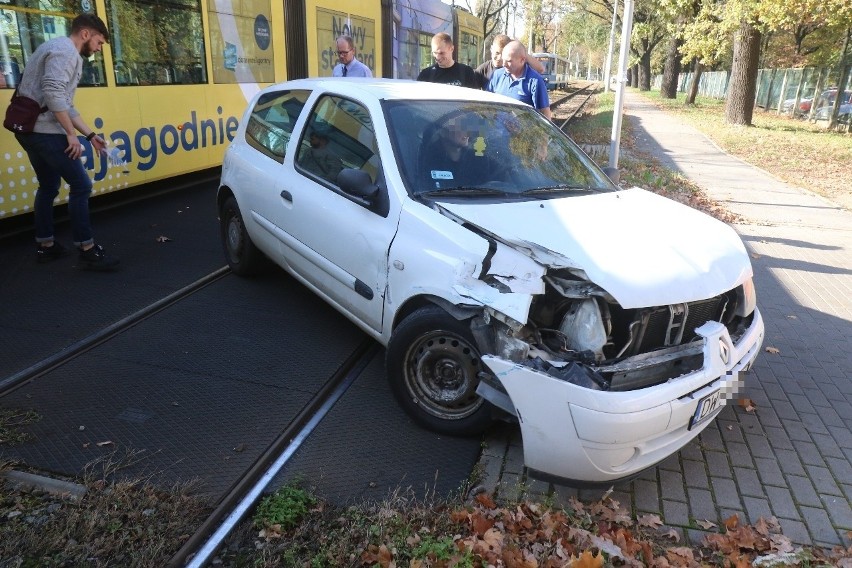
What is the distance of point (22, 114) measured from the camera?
523cm

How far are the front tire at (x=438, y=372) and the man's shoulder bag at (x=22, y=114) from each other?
3.79 metres

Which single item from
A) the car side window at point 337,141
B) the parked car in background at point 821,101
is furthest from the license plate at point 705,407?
the parked car in background at point 821,101

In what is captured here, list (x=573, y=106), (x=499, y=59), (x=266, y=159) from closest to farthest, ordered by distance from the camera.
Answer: (x=266, y=159) → (x=499, y=59) → (x=573, y=106)

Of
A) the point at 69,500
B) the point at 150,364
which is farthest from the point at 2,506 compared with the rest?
the point at 150,364

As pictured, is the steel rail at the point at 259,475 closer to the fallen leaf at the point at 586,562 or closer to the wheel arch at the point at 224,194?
the fallen leaf at the point at 586,562

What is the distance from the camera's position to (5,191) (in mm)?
6254

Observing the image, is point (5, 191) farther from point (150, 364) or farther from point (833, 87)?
point (833, 87)

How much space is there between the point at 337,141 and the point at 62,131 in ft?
8.89

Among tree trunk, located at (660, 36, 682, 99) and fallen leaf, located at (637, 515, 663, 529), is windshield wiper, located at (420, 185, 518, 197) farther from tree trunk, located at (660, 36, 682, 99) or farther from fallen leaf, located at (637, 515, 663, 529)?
tree trunk, located at (660, 36, 682, 99)

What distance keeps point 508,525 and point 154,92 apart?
7260mm

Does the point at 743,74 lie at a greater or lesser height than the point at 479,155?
greater

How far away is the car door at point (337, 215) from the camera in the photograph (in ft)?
12.4

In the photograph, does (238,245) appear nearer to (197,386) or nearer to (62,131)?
(62,131)

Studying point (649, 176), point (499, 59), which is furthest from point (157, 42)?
point (649, 176)
